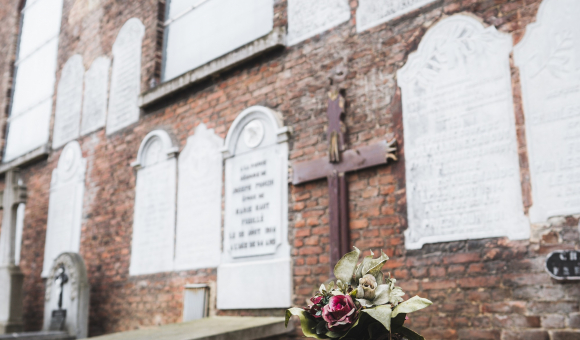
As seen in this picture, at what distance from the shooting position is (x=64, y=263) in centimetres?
655

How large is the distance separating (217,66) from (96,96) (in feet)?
8.87

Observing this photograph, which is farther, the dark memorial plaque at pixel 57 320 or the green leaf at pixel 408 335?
the dark memorial plaque at pixel 57 320

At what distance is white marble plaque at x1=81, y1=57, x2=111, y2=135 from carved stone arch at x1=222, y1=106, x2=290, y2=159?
2.68 m

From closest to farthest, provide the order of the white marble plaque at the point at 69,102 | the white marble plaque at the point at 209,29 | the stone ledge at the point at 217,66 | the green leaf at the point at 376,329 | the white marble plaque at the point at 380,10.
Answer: the green leaf at the point at 376,329 < the white marble plaque at the point at 380,10 < the stone ledge at the point at 217,66 < the white marble plaque at the point at 209,29 < the white marble plaque at the point at 69,102

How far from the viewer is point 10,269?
712 centimetres

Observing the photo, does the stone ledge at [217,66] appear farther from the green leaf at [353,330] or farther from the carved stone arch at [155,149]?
A: the green leaf at [353,330]

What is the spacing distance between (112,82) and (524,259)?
18.9ft

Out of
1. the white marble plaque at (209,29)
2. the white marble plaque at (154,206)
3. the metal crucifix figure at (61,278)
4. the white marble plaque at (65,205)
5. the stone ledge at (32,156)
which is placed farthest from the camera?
the stone ledge at (32,156)

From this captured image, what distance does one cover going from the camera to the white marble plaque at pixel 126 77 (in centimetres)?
696

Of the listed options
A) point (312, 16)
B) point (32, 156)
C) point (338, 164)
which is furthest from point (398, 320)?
point (32, 156)

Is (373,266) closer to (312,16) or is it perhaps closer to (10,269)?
(312,16)

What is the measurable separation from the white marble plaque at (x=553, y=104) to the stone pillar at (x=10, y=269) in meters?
6.35

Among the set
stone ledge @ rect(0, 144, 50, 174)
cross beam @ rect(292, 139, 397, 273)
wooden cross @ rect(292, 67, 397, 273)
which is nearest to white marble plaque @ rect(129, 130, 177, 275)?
wooden cross @ rect(292, 67, 397, 273)

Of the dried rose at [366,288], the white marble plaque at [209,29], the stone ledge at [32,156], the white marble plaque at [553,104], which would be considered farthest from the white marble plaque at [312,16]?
the stone ledge at [32,156]
